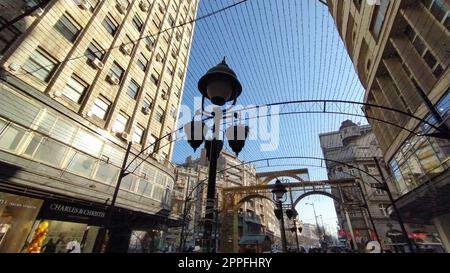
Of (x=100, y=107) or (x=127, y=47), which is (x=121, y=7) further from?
(x=100, y=107)

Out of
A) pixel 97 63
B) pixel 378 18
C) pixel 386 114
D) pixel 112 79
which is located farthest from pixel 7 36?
pixel 386 114

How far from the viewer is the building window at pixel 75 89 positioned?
10905mm

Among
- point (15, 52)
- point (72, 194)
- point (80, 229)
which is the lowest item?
point (80, 229)

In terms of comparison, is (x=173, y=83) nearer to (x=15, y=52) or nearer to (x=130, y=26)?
(x=130, y=26)

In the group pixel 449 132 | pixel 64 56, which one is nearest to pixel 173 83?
pixel 64 56

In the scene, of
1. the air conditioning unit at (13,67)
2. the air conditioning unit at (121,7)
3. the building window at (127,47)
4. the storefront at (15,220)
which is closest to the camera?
the storefront at (15,220)

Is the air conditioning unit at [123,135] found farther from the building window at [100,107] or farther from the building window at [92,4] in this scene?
the building window at [92,4]

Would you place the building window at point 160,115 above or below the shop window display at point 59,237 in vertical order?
above

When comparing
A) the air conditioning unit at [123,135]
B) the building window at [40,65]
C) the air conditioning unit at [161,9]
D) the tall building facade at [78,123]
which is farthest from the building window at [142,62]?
the air conditioning unit at [161,9]

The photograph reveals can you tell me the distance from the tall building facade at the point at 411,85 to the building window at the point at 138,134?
15339 mm

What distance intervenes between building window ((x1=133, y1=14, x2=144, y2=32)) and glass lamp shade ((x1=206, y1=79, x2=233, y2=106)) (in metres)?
18.3

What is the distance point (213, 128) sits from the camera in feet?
9.79
